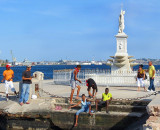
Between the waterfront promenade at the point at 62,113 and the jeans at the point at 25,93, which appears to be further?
the jeans at the point at 25,93

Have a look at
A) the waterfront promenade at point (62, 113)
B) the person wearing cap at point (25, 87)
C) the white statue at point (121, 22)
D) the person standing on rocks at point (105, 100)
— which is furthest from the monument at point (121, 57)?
the person wearing cap at point (25, 87)

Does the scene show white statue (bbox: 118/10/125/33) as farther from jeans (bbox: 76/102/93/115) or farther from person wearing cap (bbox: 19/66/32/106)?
jeans (bbox: 76/102/93/115)

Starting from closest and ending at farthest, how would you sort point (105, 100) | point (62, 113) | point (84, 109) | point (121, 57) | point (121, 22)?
point (84, 109) < point (105, 100) < point (62, 113) < point (121, 57) < point (121, 22)

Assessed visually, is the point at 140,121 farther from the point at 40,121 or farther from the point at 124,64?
the point at 124,64

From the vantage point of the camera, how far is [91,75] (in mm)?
20984

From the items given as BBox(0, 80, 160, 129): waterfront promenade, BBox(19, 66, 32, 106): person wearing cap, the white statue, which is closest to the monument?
the white statue

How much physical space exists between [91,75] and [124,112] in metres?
9.55

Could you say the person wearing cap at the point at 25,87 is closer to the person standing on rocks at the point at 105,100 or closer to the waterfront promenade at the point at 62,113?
the waterfront promenade at the point at 62,113

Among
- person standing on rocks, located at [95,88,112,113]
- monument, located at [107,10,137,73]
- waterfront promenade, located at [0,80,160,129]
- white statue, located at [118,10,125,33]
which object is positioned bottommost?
waterfront promenade, located at [0,80,160,129]

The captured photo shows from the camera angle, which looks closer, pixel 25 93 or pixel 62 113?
pixel 62 113

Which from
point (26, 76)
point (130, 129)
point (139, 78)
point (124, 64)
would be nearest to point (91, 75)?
point (124, 64)

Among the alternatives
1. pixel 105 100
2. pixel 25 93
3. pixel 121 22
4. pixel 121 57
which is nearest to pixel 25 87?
pixel 25 93

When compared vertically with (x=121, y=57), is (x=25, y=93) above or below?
below

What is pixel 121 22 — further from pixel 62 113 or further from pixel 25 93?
pixel 62 113
